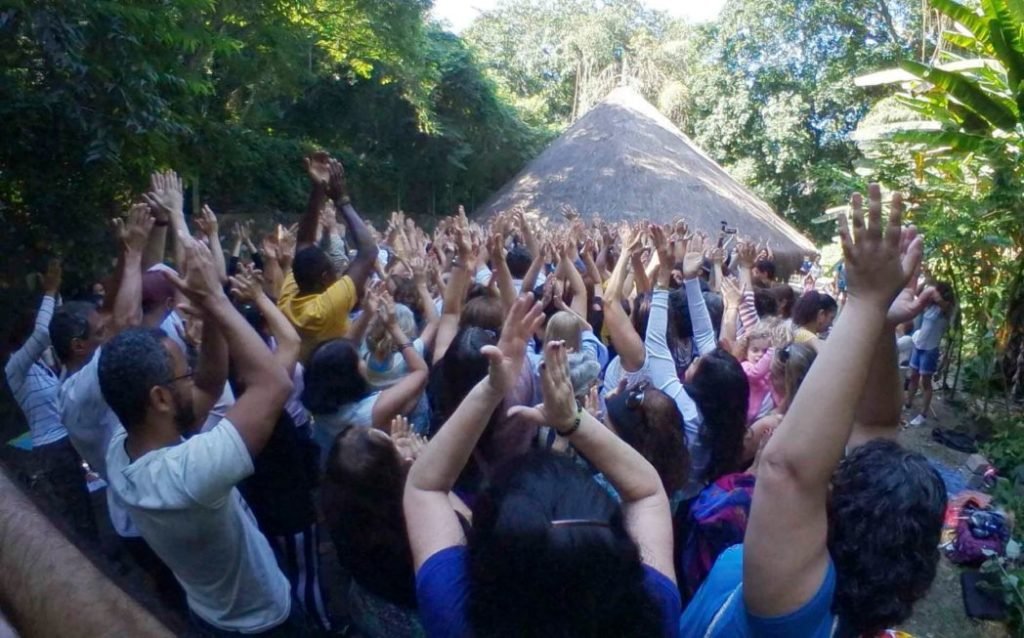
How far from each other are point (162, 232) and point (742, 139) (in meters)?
24.4

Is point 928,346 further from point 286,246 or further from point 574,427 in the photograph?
point 574,427

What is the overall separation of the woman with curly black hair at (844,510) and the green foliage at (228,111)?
5079 mm

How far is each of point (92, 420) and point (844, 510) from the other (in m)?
2.71

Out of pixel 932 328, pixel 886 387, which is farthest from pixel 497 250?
pixel 932 328

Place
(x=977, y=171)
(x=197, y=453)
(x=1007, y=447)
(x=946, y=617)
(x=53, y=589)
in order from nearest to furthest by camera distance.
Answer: (x=53, y=589)
(x=197, y=453)
(x=946, y=617)
(x=1007, y=447)
(x=977, y=171)

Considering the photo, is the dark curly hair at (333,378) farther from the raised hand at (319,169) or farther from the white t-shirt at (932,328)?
the white t-shirt at (932,328)

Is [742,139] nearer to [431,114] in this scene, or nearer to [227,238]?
[431,114]

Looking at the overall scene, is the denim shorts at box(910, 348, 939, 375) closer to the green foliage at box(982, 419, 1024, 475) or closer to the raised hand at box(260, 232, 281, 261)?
the green foliage at box(982, 419, 1024, 475)

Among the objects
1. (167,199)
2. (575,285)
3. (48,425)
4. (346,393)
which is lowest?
(48,425)

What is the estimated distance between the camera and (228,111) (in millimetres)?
15359

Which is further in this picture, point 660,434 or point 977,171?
point 977,171

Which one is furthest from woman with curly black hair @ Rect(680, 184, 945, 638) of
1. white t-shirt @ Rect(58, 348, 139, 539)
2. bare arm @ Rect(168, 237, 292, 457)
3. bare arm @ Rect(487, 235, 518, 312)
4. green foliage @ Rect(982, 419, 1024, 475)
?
green foliage @ Rect(982, 419, 1024, 475)

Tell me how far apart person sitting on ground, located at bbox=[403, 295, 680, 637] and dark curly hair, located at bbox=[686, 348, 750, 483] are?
1.13 metres

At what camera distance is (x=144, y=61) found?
587cm
